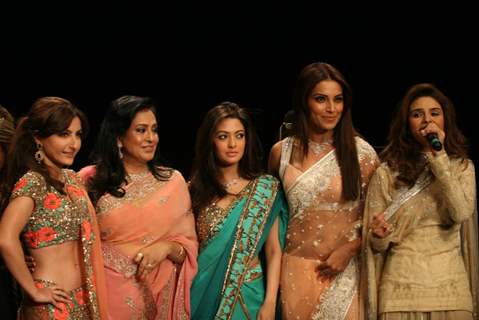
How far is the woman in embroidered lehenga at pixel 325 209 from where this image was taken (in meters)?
3.56

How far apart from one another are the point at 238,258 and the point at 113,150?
818mm

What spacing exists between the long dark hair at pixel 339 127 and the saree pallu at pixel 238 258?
35 centimetres

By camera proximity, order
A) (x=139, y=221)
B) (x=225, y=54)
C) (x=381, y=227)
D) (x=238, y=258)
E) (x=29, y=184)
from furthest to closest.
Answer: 1. (x=225, y=54)
2. (x=238, y=258)
3. (x=139, y=221)
4. (x=381, y=227)
5. (x=29, y=184)

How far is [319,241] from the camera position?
3604 millimetres

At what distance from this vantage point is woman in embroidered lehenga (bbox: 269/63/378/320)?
356 cm

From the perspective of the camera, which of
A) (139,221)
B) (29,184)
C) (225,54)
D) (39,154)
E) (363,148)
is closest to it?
(29,184)

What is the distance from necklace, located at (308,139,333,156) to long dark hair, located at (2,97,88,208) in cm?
124

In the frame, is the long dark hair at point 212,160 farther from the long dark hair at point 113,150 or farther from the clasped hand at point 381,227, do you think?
the clasped hand at point 381,227

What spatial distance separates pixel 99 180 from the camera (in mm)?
3531

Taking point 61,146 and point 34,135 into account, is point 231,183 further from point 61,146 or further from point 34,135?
point 34,135

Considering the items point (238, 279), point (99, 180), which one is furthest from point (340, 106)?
point (99, 180)

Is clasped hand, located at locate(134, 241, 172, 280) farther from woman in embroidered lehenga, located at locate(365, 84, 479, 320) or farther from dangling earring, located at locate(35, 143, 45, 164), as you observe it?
woman in embroidered lehenga, located at locate(365, 84, 479, 320)

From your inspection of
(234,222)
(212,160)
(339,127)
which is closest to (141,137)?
(212,160)

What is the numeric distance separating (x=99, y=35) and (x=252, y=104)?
113cm
